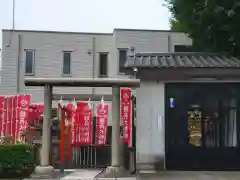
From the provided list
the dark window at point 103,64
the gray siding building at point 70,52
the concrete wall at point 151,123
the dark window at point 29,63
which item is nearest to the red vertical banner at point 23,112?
the concrete wall at point 151,123

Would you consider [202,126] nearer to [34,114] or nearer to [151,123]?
[151,123]

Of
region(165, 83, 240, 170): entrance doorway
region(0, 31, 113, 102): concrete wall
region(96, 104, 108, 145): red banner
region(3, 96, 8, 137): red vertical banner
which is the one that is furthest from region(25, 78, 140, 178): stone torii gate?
region(0, 31, 113, 102): concrete wall

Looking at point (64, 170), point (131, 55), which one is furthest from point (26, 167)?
point (131, 55)

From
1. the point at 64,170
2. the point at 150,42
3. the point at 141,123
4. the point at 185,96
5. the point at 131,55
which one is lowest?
the point at 64,170

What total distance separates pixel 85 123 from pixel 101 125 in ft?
2.40

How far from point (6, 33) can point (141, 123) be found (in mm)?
16864

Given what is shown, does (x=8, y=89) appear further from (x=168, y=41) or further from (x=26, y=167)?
(x=26, y=167)

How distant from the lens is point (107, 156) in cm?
1509

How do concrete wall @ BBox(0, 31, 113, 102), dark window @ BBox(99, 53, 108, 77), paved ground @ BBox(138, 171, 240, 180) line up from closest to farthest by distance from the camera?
paved ground @ BBox(138, 171, 240, 180) → concrete wall @ BBox(0, 31, 113, 102) → dark window @ BBox(99, 53, 108, 77)

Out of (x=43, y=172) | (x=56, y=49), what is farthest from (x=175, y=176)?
(x=56, y=49)

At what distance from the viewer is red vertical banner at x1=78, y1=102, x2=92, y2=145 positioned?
16625mm

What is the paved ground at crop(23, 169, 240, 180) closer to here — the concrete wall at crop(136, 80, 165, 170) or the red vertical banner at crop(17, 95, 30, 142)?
the concrete wall at crop(136, 80, 165, 170)

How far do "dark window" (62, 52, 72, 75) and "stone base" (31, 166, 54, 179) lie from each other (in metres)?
16.0

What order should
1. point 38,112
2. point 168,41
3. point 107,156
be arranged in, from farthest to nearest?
point 168,41 < point 38,112 < point 107,156
